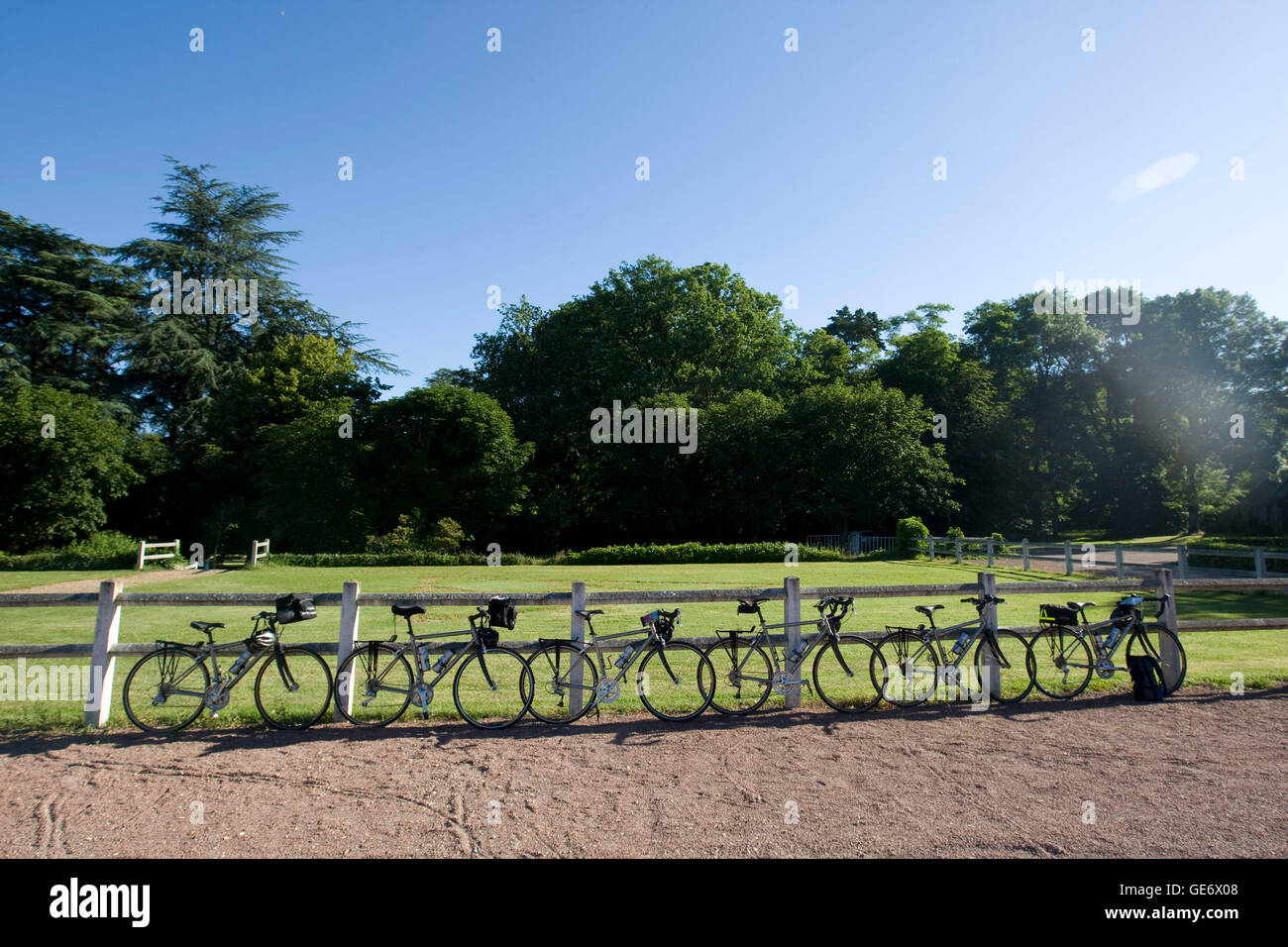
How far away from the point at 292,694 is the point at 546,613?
319 inches

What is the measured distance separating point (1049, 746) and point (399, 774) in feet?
16.0

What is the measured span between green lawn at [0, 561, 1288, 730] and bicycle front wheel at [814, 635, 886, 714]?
0.57 meters

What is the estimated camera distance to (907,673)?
22.7 feet

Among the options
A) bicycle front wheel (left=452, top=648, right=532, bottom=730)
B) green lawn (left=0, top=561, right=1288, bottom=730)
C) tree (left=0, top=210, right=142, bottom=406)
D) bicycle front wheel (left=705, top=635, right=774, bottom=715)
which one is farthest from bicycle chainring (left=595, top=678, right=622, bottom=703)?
tree (left=0, top=210, right=142, bottom=406)

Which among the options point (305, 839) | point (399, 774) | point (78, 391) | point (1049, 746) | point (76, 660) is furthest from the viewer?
point (78, 391)

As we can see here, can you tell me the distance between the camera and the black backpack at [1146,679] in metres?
7.14

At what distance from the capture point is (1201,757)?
Result: 550 cm

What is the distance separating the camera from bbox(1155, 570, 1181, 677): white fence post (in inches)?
297

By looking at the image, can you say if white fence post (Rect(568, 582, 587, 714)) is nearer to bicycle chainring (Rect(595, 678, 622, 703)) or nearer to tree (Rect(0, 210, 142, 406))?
bicycle chainring (Rect(595, 678, 622, 703))

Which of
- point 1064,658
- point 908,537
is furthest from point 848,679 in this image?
point 908,537

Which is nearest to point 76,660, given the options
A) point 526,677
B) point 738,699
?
point 526,677

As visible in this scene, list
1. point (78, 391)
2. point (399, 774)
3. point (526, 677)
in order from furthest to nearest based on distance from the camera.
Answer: point (78, 391), point (526, 677), point (399, 774)

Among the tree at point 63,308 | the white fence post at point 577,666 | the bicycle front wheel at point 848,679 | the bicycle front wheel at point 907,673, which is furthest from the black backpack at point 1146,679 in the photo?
the tree at point 63,308
